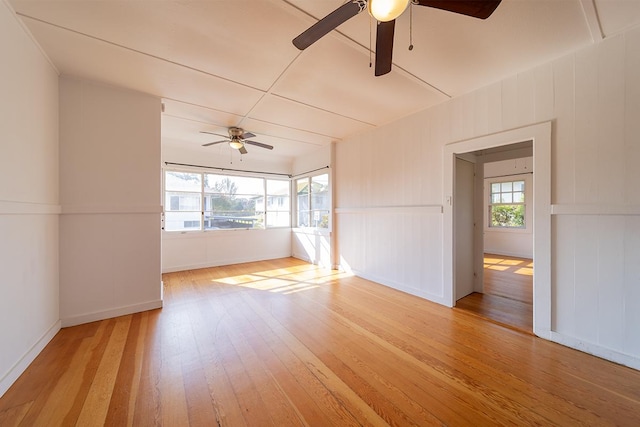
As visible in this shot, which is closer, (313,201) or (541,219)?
(541,219)

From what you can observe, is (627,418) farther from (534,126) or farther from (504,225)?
(504,225)

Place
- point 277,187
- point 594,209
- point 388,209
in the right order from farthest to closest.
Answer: point 277,187, point 388,209, point 594,209

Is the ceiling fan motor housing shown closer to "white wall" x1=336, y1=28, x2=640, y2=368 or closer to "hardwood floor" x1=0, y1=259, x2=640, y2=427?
"hardwood floor" x1=0, y1=259, x2=640, y2=427

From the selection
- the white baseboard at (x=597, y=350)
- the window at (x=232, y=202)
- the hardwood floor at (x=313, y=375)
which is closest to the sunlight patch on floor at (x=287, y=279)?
the hardwood floor at (x=313, y=375)

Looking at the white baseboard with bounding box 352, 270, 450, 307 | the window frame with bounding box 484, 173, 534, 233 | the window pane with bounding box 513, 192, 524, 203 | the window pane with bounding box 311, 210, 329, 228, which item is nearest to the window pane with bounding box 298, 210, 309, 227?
the window pane with bounding box 311, 210, 329, 228

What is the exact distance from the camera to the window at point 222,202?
4.89 m

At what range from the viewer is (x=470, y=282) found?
349 cm

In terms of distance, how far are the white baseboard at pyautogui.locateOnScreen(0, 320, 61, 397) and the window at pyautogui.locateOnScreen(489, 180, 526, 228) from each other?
28.4 feet

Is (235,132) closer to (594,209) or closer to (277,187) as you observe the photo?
(277,187)

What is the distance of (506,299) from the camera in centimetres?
318

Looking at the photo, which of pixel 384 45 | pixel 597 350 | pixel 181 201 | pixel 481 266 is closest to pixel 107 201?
pixel 181 201

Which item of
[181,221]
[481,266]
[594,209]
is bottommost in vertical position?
[481,266]

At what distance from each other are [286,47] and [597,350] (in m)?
3.62

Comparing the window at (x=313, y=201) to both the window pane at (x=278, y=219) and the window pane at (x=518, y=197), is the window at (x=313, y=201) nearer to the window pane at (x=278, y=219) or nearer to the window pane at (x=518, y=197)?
the window pane at (x=278, y=219)
